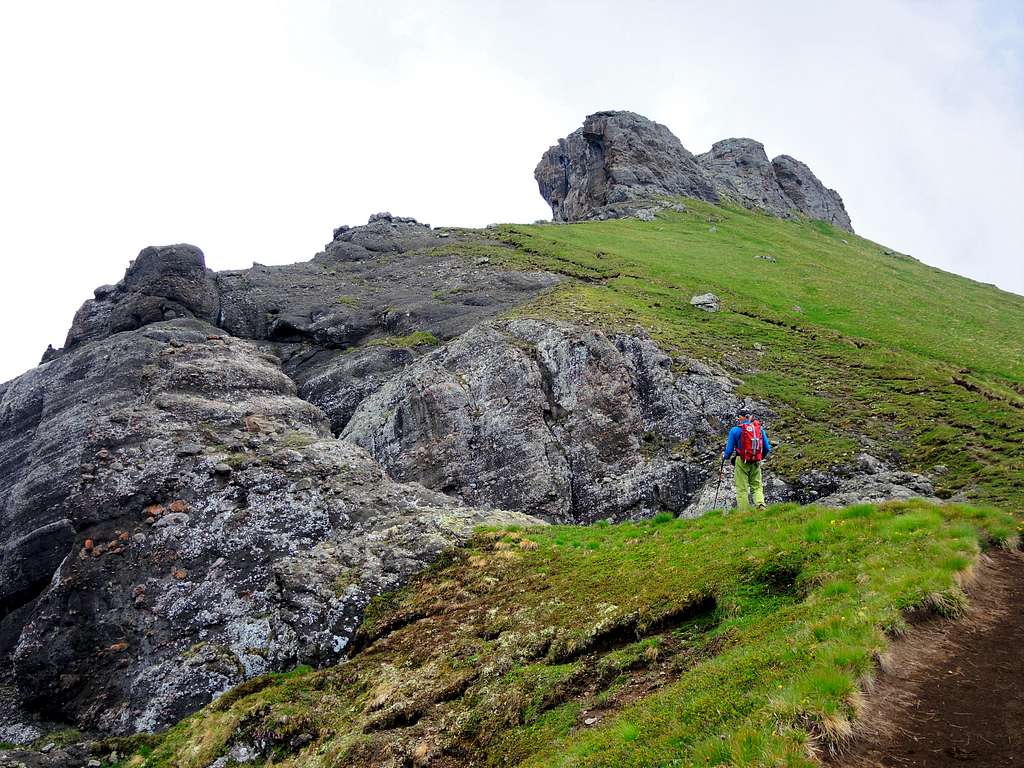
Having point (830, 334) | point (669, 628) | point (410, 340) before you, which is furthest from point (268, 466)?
point (830, 334)

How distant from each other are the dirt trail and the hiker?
9504 mm

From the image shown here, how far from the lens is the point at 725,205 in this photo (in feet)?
387

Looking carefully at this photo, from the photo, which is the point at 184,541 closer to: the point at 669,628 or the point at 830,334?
the point at 669,628

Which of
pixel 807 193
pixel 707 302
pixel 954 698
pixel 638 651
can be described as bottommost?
pixel 638 651

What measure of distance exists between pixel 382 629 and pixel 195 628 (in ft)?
21.8

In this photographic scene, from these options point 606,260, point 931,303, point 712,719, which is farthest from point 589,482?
point 931,303

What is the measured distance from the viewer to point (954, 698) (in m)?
9.45

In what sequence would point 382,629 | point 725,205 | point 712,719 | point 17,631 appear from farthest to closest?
point 725,205 < point 17,631 < point 382,629 < point 712,719

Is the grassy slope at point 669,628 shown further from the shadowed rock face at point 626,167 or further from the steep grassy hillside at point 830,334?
the shadowed rock face at point 626,167

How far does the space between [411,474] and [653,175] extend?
100 m

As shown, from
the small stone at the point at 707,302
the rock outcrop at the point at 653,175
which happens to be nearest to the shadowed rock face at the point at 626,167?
the rock outcrop at the point at 653,175

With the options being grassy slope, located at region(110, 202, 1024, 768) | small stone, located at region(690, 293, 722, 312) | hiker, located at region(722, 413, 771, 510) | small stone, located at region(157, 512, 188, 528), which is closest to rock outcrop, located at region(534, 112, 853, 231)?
small stone, located at region(690, 293, 722, 312)

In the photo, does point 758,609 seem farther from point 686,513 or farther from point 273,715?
point 686,513

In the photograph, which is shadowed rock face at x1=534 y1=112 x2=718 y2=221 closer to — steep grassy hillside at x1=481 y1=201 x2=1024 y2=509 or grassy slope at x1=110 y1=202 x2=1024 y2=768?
steep grassy hillside at x1=481 y1=201 x2=1024 y2=509
